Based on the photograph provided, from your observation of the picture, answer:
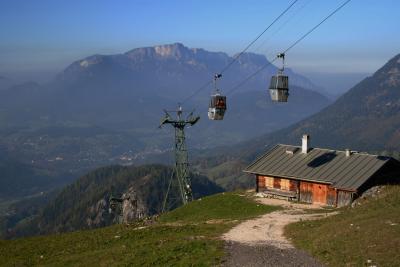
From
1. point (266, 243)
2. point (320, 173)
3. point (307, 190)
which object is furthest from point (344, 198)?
point (266, 243)

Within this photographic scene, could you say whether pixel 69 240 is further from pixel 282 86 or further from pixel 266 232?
pixel 282 86

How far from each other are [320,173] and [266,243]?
79.0 ft

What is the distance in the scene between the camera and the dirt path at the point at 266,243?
27.7 m

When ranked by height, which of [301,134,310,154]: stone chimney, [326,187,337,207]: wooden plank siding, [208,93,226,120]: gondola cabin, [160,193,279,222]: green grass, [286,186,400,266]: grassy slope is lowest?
[160,193,279,222]: green grass

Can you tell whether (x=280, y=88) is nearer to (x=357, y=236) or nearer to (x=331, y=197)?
(x=357, y=236)

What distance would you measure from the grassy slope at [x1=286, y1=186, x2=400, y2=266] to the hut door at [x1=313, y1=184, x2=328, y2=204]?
1305 cm

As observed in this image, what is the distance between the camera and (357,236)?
3020cm

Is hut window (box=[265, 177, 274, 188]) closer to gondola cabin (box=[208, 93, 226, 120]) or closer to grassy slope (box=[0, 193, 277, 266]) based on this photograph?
grassy slope (box=[0, 193, 277, 266])

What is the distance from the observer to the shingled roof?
2068 inches

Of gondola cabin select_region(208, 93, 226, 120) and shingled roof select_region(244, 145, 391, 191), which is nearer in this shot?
gondola cabin select_region(208, 93, 226, 120)

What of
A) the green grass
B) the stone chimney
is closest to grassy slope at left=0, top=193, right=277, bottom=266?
the green grass

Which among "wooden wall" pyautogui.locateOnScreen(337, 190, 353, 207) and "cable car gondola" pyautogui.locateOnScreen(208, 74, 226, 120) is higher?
"cable car gondola" pyautogui.locateOnScreen(208, 74, 226, 120)

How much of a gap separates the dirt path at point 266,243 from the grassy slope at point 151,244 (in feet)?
3.31

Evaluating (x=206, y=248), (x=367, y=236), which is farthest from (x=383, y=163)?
(x=206, y=248)
